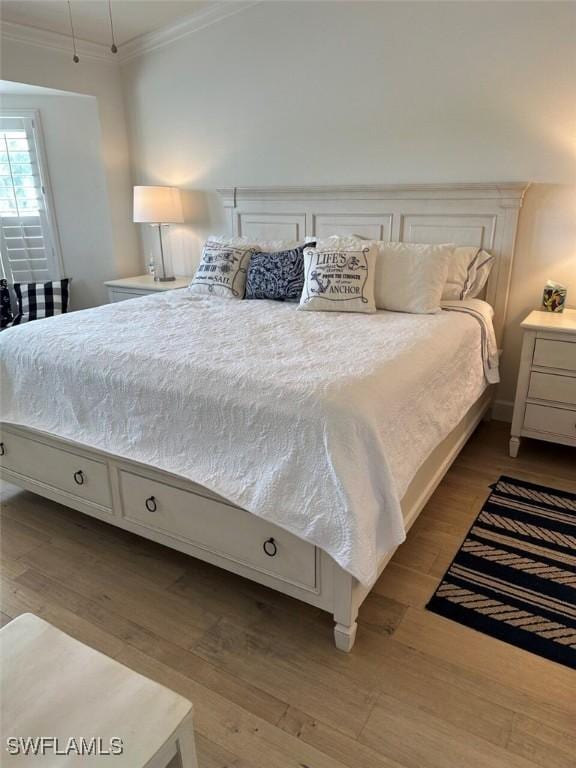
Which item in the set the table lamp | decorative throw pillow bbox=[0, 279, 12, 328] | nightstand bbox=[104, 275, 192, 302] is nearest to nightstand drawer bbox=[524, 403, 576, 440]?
nightstand bbox=[104, 275, 192, 302]

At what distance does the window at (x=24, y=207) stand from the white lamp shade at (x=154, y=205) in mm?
927

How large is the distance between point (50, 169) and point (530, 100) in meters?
3.52

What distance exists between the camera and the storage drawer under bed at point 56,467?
81.4 inches

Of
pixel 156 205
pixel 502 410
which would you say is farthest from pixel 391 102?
pixel 502 410

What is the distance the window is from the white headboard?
5.36 ft

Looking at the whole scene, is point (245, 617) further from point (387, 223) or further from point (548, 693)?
point (387, 223)

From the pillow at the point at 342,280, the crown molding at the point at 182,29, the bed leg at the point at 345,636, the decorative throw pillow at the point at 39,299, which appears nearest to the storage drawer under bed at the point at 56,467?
the bed leg at the point at 345,636

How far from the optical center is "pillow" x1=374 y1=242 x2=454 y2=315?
101 inches

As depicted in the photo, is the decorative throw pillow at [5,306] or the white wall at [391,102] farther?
the decorative throw pillow at [5,306]

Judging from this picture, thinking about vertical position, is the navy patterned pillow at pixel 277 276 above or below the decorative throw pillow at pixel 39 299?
above

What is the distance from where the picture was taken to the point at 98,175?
4.14m

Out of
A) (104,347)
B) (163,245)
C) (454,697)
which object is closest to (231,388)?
(104,347)

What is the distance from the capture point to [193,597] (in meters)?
1.85

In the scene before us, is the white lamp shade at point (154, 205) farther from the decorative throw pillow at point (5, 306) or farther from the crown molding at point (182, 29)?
the decorative throw pillow at point (5, 306)
